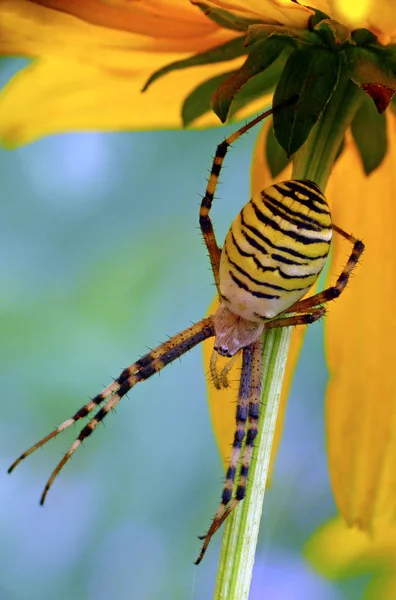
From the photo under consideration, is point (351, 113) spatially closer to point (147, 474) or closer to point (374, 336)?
point (374, 336)

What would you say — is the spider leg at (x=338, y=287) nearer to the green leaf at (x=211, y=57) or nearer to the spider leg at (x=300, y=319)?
the spider leg at (x=300, y=319)

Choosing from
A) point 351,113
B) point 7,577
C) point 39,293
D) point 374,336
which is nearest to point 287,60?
point 351,113

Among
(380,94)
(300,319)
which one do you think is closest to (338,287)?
(300,319)

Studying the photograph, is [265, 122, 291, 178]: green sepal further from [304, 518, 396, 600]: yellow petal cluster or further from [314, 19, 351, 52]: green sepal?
[304, 518, 396, 600]: yellow petal cluster

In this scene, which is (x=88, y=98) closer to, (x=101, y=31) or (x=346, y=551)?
(x=101, y=31)

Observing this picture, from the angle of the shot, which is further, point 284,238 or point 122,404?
point 122,404

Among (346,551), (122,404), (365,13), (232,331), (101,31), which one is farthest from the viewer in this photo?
(122,404)
